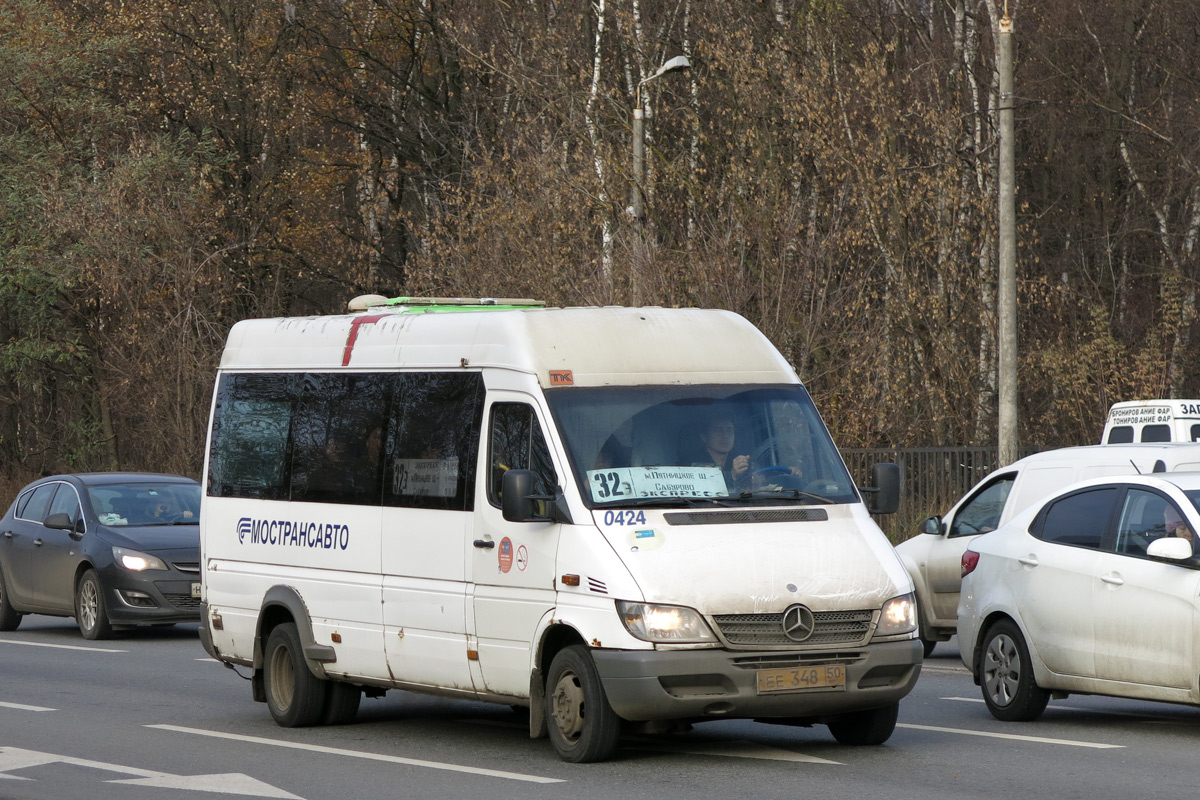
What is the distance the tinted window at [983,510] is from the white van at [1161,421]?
4110mm

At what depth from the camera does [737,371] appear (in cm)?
1075

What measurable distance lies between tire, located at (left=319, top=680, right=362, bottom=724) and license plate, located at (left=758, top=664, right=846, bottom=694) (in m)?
3.52

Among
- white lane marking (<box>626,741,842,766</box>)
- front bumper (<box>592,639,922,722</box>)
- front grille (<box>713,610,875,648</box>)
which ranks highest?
front grille (<box>713,610,875,648</box>)

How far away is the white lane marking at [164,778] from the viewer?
943 cm

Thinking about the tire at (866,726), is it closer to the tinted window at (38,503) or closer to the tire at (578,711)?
the tire at (578,711)

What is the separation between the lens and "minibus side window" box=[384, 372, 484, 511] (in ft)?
35.3

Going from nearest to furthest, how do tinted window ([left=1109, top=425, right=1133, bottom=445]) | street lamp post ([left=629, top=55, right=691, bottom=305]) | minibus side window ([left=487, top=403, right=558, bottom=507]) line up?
Result: 1. minibus side window ([left=487, top=403, right=558, bottom=507])
2. tinted window ([left=1109, top=425, right=1133, bottom=445])
3. street lamp post ([left=629, top=55, right=691, bottom=305])

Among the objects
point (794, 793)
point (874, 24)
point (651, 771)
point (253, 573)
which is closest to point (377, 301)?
point (253, 573)

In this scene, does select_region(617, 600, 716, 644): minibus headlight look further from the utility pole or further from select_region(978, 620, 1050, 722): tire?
the utility pole

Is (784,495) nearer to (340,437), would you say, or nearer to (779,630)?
(779,630)

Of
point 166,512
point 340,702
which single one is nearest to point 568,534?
point 340,702

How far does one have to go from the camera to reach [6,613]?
20.9 meters

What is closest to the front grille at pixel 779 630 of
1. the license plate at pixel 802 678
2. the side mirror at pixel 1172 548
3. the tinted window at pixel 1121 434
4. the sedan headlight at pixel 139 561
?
the license plate at pixel 802 678

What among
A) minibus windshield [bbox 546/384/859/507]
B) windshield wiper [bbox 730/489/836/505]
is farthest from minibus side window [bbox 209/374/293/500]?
windshield wiper [bbox 730/489/836/505]
